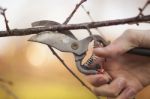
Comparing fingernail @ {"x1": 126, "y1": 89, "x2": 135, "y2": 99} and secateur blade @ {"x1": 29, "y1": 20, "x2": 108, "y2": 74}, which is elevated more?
secateur blade @ {"x1": 29, "y1": 20, "x2": 108, "y2": 74}

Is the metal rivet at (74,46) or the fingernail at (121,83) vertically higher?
the metal rivet at (74,46)

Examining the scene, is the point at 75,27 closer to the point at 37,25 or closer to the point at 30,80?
the point at 37,25

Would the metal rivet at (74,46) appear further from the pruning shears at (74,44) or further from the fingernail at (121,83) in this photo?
the fingernail at (121,83)

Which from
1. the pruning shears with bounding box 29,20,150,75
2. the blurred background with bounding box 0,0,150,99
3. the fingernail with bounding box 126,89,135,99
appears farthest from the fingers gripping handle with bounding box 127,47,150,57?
the blurred background with bounding box 0,0,150,99

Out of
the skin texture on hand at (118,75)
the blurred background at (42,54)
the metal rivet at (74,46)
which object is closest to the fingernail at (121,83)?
the skin texture on hand at (118,75)

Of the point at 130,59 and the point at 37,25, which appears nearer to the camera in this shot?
the point at 37,25

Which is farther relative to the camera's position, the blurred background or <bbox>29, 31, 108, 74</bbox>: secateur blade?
the blurred background

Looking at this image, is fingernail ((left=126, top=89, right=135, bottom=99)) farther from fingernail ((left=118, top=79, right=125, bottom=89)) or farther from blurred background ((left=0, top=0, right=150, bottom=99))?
blurred background ((left=0, top=0, right=150, bottom=99))

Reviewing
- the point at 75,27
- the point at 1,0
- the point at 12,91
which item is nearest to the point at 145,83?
the point at 75,27
